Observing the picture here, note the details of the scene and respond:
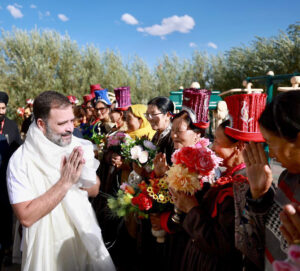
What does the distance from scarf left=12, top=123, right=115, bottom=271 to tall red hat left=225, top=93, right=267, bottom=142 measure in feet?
3.83

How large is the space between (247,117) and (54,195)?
4.93 feet

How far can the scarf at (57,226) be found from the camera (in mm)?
1867

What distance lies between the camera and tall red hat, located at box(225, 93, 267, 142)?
1654 millimetres

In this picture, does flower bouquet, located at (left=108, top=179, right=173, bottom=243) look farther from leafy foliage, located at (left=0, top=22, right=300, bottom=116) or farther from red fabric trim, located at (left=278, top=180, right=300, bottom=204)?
leafy foliage, located at (left=0, top=22, right=300, bottom=116)

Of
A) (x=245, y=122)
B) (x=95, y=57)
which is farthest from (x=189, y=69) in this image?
(x=245, y=122)

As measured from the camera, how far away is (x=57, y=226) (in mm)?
1946

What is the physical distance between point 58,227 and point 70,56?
18.3m

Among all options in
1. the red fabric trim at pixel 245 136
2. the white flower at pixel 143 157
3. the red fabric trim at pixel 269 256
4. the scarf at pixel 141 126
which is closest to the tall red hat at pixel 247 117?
the red fabric trim at pixel 245 136

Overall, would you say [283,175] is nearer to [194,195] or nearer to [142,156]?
[194,195]

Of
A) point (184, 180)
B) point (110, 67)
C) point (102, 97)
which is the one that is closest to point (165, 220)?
point (184, 180)

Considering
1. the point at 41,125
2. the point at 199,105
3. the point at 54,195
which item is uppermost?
the point at 199,105

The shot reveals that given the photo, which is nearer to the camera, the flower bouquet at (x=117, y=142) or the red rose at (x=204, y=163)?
the red rose at (x=204, y=163)

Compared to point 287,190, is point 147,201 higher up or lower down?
lower down

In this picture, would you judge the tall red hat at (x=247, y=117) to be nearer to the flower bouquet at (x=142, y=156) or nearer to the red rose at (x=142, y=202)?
the red rose at (x=142, y=202)
